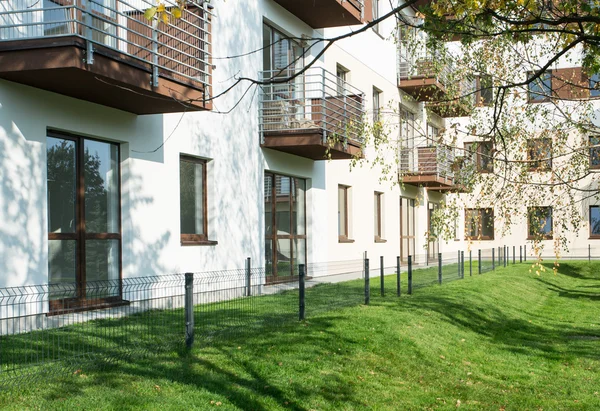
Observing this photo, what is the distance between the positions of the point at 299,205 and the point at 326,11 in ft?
16.5

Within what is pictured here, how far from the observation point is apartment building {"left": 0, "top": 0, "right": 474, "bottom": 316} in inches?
372

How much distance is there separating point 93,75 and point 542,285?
63.7 ft

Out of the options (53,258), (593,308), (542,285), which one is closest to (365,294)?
(53,258)

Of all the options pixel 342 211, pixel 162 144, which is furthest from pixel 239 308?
pixel 342 211

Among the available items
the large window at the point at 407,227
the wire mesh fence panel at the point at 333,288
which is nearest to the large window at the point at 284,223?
the wire mesh fence panel at the point at 333,288

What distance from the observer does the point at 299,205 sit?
18641mm

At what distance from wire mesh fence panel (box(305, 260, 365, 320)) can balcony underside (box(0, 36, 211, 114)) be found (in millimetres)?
3958

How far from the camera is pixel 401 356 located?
31.2ft

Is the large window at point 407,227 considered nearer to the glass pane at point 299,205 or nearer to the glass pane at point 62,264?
the glass pane at point 299,205

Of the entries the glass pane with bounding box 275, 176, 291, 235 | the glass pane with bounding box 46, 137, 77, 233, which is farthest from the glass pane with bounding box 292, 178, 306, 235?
the glass pane with bounding box 46, 137, 77, 233

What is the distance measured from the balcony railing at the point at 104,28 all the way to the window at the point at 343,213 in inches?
352

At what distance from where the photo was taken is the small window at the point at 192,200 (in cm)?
1344

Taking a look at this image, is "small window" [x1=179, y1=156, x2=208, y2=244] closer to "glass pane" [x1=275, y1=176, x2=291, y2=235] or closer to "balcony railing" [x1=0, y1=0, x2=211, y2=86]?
"balcony railing" [x1=0, y1=0, x2=211, y2=86]

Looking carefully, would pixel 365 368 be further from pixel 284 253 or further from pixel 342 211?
pixel 342 211
